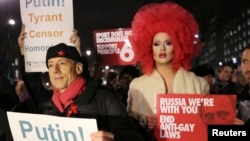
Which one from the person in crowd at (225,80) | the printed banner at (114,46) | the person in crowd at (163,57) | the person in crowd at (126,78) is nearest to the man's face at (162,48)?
the person in crowd at (163,57)

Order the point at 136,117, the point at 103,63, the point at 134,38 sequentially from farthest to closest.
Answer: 1. the point at 103,63
2. the point at 134,38
3. the point at 136,117

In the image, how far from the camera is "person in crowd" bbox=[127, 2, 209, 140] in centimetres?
418

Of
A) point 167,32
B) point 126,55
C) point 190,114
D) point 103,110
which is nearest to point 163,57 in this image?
point 167,32

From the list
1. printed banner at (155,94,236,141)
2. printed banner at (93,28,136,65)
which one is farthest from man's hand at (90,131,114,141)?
printed banner at (93,28,136,65)

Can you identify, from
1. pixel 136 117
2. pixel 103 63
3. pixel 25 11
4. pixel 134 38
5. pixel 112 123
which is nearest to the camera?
pixel 112 123

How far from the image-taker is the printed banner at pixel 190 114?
3804 millimetres

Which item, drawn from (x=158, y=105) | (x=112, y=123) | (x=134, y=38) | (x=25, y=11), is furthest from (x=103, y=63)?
(x=112, y=123)

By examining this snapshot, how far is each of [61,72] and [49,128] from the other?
500 millimetres

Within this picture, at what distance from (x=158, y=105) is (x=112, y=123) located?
0.63m

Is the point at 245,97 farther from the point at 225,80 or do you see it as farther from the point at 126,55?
the point at 225,80

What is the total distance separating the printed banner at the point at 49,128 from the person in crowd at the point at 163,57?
43.6 inches

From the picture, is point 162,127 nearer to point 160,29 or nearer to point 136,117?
point 136,117

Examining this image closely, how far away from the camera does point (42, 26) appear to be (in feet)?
17.7

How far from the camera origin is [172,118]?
Result: 386 centimetres
